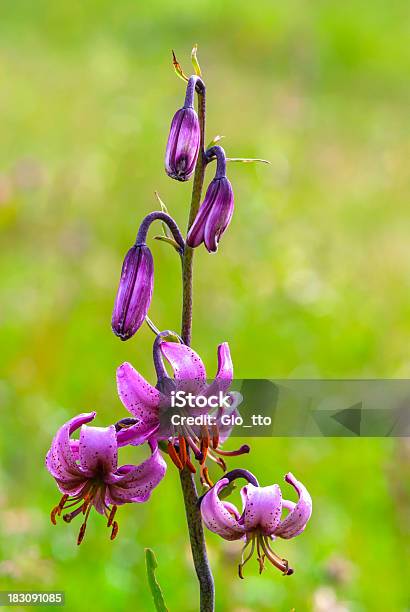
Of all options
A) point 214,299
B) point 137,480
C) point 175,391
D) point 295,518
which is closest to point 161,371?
point 175,391

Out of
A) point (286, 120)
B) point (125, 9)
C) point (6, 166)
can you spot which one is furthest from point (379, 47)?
point (6, 166)

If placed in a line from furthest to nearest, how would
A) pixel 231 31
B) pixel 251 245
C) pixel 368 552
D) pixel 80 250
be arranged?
1. pixel 231 31
2. pixel 80 250
3. pixel 251 245
4. pixel 368 552

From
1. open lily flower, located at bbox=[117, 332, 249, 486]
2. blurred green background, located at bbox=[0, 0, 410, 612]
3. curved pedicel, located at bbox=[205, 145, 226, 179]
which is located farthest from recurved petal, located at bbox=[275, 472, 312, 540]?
blurred green background, located at bbox=[0, 0, 410, 612]

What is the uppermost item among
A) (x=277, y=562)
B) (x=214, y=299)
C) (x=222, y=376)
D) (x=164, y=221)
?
(x=214, y=299)

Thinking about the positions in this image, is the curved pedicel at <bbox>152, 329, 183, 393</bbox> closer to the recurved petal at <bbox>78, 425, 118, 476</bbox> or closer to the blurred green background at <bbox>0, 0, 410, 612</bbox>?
the recurved petal at <bbox>78, 425, 118, 476</bbox>

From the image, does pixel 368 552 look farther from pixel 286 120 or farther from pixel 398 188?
pixel 286 120

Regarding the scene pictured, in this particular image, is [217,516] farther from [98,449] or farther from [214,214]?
[214,214]
